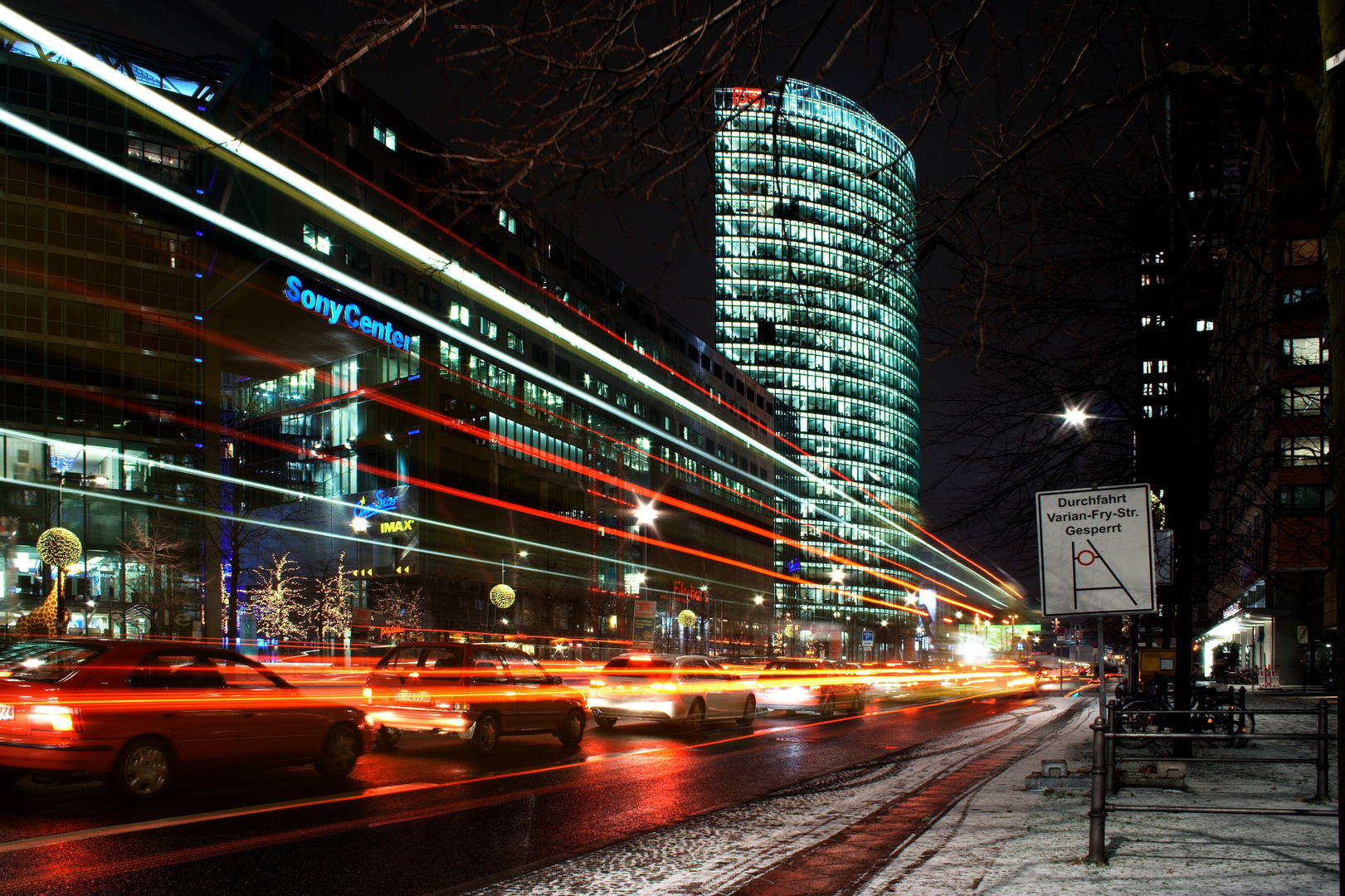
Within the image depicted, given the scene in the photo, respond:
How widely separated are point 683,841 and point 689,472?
85999 millimetres

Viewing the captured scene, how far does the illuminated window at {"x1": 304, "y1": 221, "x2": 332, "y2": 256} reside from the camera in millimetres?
53375

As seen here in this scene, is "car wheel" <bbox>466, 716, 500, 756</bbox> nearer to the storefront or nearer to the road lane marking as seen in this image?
the road lane marking

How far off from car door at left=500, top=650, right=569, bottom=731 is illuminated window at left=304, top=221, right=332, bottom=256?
43.9m

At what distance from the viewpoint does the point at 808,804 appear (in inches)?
397

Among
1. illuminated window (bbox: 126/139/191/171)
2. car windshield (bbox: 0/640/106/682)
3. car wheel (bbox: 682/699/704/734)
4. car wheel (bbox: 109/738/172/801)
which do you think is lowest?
car wheel (bbox: 682/699/704/734)

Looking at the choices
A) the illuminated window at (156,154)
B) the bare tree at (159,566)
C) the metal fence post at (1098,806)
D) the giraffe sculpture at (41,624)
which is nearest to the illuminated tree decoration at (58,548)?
the giraffe sculpture at (41,624)

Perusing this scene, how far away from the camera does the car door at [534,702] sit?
A: 14852 millimetres

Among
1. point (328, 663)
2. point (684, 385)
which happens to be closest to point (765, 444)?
point (684, 385)

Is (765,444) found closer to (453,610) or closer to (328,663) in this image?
(453,610)

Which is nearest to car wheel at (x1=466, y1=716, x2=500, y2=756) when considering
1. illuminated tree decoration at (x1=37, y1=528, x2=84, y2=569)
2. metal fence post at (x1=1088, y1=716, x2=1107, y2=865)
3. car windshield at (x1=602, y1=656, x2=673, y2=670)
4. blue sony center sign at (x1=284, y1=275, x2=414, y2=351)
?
car windshield at (x1=602, y1=656, x2=673, y2=670)

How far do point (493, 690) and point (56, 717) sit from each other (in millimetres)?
6509

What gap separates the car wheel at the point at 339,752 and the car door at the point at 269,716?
16 cm

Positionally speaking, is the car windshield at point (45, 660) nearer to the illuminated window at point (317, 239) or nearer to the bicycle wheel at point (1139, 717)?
the bicycle wheel at point (1139, 717)

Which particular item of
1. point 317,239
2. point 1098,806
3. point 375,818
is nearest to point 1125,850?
point 1098,806
